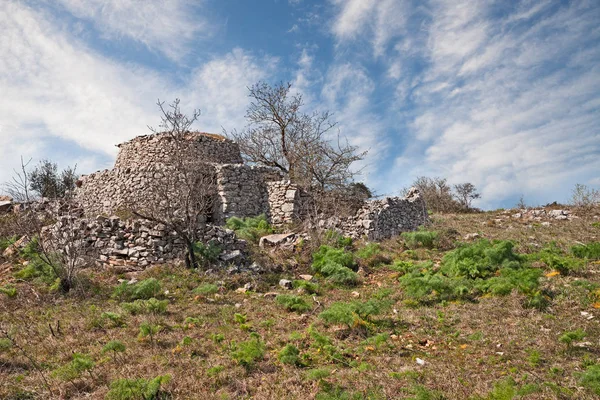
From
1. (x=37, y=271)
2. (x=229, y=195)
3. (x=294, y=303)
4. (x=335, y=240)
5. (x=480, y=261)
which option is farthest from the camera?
(x=229, y=195)

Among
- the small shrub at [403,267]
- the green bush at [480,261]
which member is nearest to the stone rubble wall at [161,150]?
the small shrub at [403,267]

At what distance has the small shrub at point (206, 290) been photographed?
361 inches

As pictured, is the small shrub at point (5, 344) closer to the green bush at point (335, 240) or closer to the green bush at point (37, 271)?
the green bush at point (37, 271)

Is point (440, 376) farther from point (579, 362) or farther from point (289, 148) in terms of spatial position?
point (289, 148)

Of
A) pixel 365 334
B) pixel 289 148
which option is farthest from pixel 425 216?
pixel 365 334

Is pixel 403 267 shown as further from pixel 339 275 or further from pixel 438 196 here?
pixel 438 196

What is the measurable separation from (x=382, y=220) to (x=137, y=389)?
13.4 meters

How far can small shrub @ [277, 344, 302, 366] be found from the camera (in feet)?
18.0

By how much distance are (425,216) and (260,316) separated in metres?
14.6

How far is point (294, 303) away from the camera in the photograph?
813 centimetres

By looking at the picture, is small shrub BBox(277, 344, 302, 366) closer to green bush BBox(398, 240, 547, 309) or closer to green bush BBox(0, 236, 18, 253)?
green bush BBox(398, 240, 547, 309)

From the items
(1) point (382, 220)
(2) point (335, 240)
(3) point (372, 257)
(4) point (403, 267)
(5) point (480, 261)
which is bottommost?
(4) point (403, 267)

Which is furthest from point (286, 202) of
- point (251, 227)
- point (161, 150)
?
point (161, 150)

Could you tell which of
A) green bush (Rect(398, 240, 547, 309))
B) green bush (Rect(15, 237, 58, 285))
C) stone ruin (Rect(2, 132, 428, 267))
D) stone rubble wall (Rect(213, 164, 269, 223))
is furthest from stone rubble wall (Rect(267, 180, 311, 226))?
green bush (Rect(15, 237, 58, 285))
